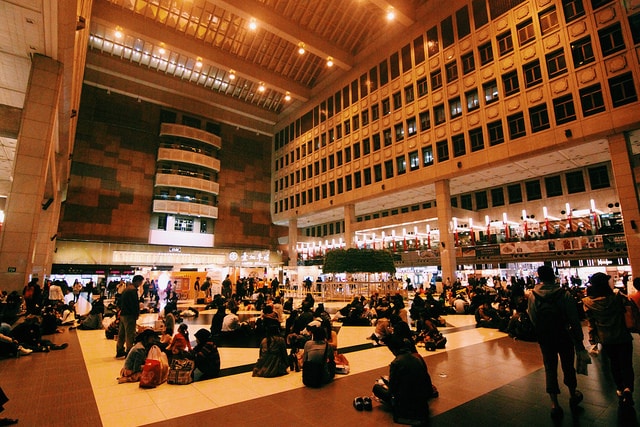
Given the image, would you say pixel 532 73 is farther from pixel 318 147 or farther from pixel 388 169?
pixel 318 147

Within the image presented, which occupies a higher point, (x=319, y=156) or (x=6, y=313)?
(x=319, y=156)

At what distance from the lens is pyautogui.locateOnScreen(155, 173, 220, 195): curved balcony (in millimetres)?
36844

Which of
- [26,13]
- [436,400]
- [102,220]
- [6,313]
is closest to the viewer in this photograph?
[436,400]

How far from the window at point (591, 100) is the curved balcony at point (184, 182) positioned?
118 feet

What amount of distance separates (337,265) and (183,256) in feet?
76.0

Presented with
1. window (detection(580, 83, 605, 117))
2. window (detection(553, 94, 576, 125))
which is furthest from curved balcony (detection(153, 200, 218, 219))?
window (detection(580, 83, 605, 117))

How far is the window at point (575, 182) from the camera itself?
27.2m

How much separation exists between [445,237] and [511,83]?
463 inches

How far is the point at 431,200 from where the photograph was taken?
3569cm

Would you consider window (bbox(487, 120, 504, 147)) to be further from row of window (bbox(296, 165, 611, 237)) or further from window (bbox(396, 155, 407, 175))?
row of window (bbox(296, 165, 611, 237))

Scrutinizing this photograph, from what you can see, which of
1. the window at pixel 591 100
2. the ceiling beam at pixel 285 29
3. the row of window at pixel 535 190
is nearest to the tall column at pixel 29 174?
the ceiling beam at pixel 285 29

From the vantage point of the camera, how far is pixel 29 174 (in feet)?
37.9

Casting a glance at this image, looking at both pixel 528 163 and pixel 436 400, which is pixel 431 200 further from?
pixel 436 400

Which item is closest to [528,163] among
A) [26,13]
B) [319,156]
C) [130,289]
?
[319,156]
